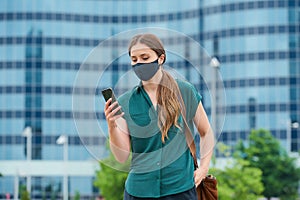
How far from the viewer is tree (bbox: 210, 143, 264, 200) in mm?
39984

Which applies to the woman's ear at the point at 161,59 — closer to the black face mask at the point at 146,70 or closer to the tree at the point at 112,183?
the black face mask at the point at 146,70

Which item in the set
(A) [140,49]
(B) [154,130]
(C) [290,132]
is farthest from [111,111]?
(C) [290,132]

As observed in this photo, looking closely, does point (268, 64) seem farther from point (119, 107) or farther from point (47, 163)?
point (119, 107)

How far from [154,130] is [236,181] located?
38.0 meters

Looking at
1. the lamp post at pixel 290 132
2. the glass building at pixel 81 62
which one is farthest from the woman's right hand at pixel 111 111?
the lamp post at pixel 290 132

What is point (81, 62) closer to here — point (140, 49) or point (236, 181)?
point (236, 181)

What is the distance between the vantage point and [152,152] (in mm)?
5863

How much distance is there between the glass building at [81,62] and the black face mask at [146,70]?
78.5 metres

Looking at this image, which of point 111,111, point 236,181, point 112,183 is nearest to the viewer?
point 111,111

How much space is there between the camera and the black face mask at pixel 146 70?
5.79 meters

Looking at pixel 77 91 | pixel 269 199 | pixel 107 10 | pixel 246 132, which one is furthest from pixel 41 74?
pixel 77 91

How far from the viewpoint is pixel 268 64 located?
8944 centimetres

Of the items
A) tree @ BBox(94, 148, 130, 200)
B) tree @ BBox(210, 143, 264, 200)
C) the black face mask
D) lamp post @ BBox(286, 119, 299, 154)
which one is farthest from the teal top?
lamp post @ BBox(286, 119, 299, 154)

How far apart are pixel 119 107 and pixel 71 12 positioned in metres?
91.9
